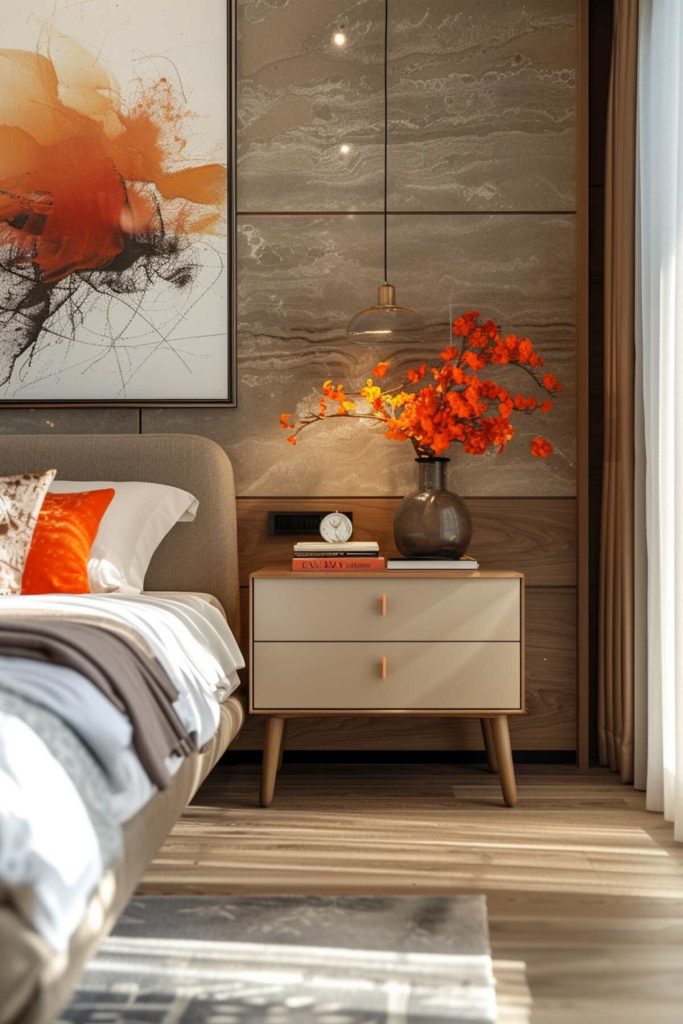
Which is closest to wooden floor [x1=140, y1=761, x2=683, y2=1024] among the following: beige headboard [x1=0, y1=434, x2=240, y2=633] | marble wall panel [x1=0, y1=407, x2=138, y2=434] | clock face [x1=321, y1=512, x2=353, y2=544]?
beige headboard [x1=0, y1=434, x2=240, y2=633]

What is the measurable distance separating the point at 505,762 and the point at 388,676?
0.41 meters

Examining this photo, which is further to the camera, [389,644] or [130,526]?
[130,526]

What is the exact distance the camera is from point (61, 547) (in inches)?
107

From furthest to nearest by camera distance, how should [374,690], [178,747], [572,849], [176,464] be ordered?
[176,464]
[374,690]
[572,849]
[178,747]

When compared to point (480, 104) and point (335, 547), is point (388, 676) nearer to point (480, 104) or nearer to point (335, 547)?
point (335, 547)

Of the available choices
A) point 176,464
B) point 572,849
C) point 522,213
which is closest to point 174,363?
point 176,464

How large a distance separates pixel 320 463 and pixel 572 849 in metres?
1.43

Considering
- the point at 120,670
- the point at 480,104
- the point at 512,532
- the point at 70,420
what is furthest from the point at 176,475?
the point at 480,104

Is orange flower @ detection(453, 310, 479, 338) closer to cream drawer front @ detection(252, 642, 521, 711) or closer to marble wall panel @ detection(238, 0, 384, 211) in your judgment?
marble wall panel @ detection(238, 0, 384, 211)

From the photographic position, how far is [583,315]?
10.4 ft

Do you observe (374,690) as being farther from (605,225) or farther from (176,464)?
(605,225)

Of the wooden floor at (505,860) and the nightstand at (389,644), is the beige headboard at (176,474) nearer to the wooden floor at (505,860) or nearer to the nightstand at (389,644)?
the nightstand at (389,644)

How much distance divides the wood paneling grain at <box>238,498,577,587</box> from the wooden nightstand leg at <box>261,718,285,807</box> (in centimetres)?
61

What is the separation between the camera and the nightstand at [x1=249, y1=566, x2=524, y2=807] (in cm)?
273
